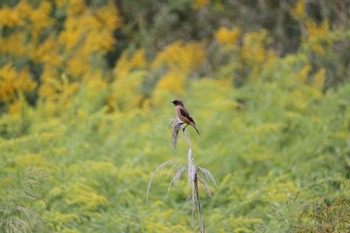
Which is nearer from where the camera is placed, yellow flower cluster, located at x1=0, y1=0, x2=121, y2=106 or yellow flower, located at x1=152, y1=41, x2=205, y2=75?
yellow flower cluster, located at x1=0, y1=0, x2=121, y2=106

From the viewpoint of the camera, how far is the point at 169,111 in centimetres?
761

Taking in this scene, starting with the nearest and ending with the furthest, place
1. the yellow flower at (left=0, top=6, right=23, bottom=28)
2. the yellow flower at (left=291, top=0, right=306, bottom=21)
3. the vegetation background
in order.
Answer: the vegetation background < the yellow flower at (left=0, top=6, right=23, bottom=28) < the yellow flower at (left=291, top=0, right=306, bottom=21)

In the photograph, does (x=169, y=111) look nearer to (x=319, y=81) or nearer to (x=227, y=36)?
(x=319, y=81)

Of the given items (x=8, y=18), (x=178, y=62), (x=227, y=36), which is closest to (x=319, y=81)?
(x=227, y=36)

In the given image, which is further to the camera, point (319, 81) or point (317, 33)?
point (317, 33)

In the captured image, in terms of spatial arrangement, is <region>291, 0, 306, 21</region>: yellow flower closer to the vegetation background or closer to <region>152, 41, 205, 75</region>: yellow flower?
the vegetation background

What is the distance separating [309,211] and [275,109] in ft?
9.62

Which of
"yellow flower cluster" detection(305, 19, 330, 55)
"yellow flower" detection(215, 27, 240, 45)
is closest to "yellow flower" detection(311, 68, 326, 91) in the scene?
"yellow flower cluster" detection(305, 19, 330, 55)

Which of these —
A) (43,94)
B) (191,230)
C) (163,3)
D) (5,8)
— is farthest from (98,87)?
(191,230)

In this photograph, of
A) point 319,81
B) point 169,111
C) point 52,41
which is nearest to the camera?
point 169,111

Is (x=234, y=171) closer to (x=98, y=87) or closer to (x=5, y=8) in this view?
(x=98, y=87)

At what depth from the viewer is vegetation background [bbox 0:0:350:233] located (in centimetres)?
495

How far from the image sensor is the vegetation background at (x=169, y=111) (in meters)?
4.95

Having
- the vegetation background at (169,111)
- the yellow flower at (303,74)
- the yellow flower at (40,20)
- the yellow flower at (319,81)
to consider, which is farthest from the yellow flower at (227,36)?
the yellow flower at (40,20)
